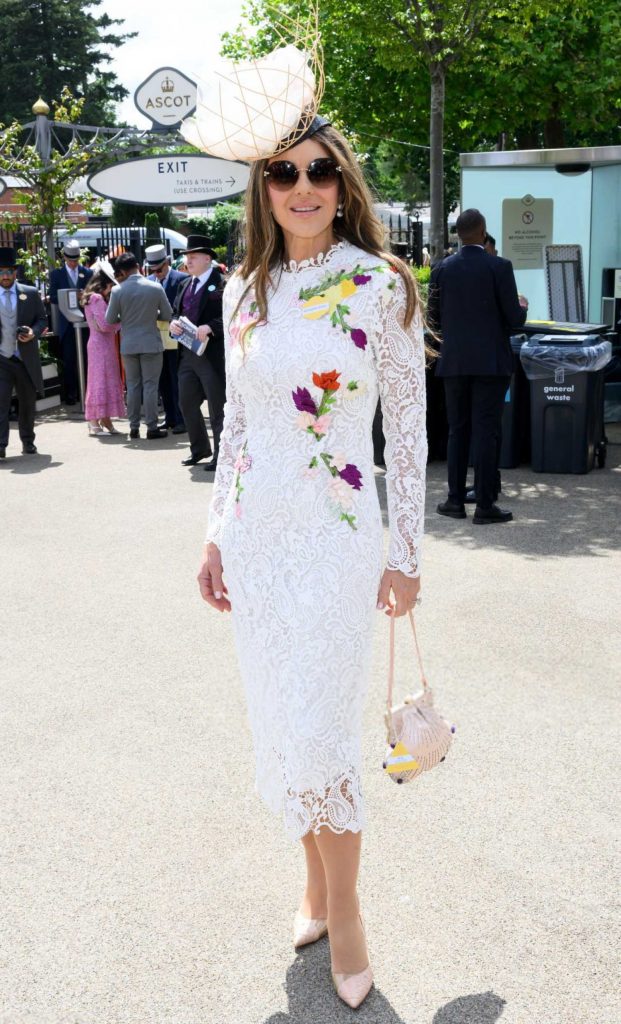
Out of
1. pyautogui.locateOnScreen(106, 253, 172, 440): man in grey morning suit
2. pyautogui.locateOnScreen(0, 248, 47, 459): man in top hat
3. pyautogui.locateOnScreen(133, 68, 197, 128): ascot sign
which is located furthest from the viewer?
pyautogui.locateOnScreen(133, 68, 197, 128): ascot sign

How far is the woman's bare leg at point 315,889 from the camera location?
127 inches

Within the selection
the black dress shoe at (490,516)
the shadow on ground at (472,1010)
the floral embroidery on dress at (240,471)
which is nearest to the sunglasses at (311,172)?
the floral embroidery on dress at (240,471)

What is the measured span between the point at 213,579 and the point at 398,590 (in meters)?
0.50

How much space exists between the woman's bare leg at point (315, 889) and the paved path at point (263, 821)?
99mm

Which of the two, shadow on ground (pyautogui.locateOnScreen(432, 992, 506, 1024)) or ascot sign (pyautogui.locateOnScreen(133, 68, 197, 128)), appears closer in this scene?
shadow on ground (pyautogui.locateOnScreen(432, 992, 506, 1024))

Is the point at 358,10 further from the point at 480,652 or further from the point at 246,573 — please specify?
the point at 246,573

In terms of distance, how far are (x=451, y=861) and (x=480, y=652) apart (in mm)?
2031

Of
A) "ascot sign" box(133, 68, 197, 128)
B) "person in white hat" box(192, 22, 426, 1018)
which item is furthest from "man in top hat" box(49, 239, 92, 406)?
"person in white hat" box(192, 22, 426, 1018)

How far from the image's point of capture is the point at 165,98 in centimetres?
1500

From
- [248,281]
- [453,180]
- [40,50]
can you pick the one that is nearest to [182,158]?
[248,281]

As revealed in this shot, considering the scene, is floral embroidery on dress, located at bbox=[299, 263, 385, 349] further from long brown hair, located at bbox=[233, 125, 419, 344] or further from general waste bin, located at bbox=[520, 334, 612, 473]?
general waste bin, located at bbox=[520, 334, 612, 473]

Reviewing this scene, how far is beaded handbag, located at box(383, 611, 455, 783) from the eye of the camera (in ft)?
10.1

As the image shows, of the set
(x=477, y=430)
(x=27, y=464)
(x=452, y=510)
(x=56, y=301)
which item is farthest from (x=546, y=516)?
(x=56, y=301)

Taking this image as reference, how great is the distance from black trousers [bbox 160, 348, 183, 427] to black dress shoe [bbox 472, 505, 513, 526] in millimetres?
5498
